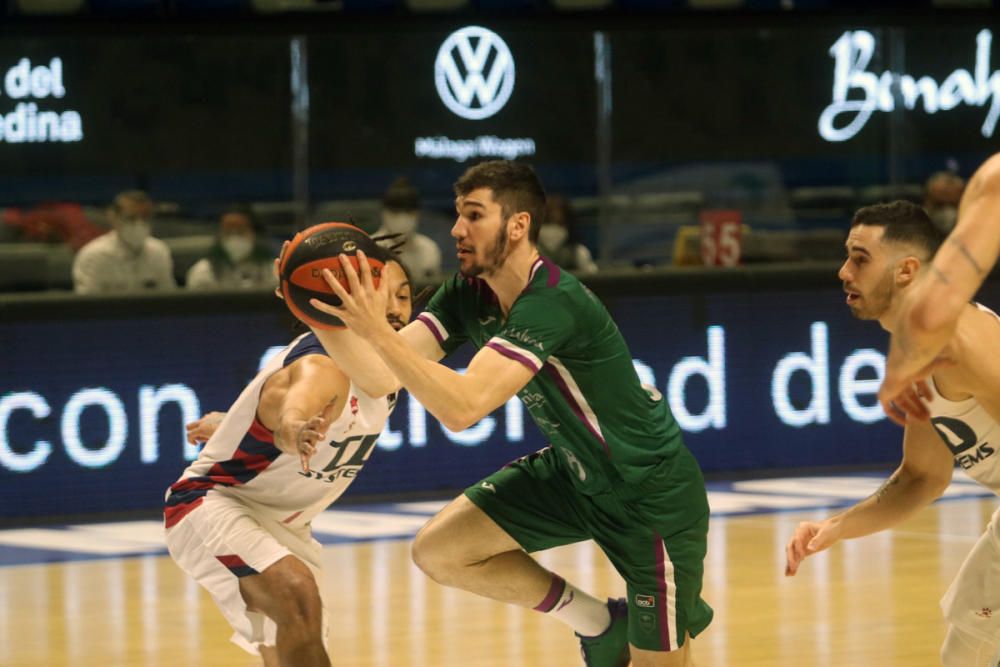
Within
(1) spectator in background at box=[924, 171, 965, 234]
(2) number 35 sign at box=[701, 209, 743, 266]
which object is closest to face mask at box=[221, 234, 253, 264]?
(2) number 35 sign at box=[701, 209, 743, 266]

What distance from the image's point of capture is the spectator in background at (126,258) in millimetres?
10273

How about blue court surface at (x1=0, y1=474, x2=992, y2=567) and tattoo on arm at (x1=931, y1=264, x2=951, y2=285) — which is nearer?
tattoo on arm at (x1=931, y1=264, x2=951, y2=285)

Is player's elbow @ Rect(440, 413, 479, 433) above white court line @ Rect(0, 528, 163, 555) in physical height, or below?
above

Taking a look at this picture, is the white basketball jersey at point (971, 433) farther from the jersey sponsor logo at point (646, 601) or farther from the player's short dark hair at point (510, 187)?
the player's short dark hair at point (510, 187)

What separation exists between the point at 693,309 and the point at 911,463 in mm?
5715

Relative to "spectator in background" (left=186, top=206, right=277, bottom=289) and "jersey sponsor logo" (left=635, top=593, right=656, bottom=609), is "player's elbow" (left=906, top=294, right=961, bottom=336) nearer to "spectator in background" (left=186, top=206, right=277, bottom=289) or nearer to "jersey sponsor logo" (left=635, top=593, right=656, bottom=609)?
"jersey sponsor logo" (left=635, top=593, right=656, bottom=609)

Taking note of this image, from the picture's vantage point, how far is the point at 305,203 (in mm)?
11188

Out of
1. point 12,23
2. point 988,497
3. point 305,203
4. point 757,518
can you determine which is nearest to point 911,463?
point 757,518

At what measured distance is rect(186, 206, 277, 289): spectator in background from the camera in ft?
34.8

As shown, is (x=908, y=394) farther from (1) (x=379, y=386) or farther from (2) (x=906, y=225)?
(1) (x=379, y=386)

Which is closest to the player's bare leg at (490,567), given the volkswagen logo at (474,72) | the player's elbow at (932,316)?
the player's elbow at (932,316)

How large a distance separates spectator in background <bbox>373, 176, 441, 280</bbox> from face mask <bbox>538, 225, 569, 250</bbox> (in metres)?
→ 0.74

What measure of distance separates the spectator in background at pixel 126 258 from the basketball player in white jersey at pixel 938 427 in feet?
19.4

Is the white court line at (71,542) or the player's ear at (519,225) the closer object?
the player's ear at (519,225)
